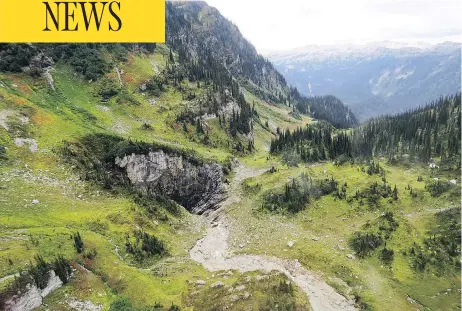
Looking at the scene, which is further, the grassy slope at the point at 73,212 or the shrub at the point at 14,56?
the shrub at the point at 14,56

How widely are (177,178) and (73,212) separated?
84.7 feet

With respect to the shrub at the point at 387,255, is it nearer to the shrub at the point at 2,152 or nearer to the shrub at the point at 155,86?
the shrub at the point at 2,152

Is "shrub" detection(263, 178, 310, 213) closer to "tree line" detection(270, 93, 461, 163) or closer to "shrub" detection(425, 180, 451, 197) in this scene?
"shrub" detection(425, 180, 451, 197)

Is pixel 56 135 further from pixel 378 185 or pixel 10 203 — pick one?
pixel 378 185

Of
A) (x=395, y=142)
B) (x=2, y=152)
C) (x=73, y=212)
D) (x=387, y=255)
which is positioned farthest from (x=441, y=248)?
(x=395, y=142)

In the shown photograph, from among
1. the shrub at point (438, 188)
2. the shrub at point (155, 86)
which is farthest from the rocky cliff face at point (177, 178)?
the shrub at point (155, 86)

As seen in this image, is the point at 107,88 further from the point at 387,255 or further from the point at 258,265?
the point at 387,255

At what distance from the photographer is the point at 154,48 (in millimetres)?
131500

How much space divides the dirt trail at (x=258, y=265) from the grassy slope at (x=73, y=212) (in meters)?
2.48

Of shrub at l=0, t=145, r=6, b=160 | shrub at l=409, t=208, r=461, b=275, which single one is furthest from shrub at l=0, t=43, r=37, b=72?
shrub at l=409, t=208, r=461, b=275

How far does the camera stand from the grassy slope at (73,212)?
32969mm

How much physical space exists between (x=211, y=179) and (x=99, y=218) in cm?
3097

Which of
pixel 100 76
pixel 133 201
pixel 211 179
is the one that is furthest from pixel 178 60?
pixel 133 201

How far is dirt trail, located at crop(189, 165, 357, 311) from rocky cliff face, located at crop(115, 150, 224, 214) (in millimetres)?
8272
